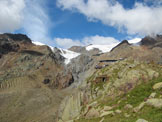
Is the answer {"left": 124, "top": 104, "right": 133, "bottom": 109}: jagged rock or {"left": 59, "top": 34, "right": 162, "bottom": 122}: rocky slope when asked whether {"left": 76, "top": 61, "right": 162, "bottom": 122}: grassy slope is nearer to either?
{"left": 59, "top": 34, "right": 162, "bottom": 122}: rocky slope

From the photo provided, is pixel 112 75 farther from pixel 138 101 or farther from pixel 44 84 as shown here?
pixel 44 84

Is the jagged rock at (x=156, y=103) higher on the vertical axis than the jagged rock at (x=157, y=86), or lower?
lower

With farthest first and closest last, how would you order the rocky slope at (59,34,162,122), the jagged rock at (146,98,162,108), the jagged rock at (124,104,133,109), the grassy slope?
the jagged rock at (124,104,133,109)
the rocky slope at (59,34,162,122)
the jagged rock at (146,98,162,108)
the grassy slope

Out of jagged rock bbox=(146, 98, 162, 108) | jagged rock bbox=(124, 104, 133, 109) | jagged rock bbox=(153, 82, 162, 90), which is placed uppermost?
jagged rock bbox=(153, 82, 162, 90)

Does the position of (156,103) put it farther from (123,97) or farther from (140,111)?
(123,97)

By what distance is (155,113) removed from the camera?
14719mm

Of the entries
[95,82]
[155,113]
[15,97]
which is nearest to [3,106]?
[15,97]

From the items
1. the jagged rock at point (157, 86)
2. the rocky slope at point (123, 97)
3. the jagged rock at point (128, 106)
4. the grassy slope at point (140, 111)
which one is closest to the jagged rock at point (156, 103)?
the rocky slope at point (123, 97)

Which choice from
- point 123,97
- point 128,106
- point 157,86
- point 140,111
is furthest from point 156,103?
point 123,97

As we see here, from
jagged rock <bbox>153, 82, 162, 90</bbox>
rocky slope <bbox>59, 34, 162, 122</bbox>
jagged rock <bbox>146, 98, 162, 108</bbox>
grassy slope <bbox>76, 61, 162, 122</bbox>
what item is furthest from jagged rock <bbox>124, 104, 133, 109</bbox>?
jagged rock <bbox>153, 82, 162, 90</bbox>

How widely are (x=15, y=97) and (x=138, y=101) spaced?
13424 cm

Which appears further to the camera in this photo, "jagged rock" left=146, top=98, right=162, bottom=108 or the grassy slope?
"jagged rock" left=146, top=98, right=162, bottom=108

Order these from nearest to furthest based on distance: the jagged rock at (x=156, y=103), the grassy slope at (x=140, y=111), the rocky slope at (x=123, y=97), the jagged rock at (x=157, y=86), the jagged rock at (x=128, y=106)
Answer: the grassy slope at (x=140, y=111)
the jagged rock at (x=156, y=103)
the rocky slope at (x=123, y=97)
the jagged rock at (x=128, y=106)
the jagged rock at (x=157, y=86)

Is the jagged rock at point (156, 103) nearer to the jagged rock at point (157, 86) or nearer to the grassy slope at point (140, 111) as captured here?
the grassy slope at point (140, 111)
